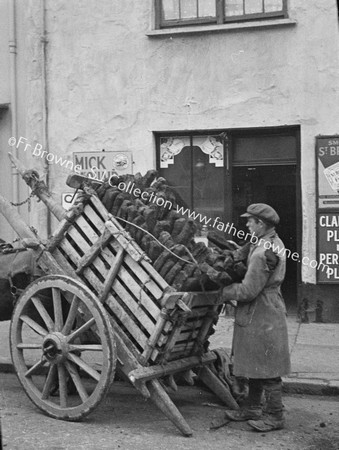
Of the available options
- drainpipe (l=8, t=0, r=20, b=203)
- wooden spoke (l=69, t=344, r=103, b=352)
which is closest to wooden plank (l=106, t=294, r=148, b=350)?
wooden spoke (l=69, t=344, r=103, b=352)

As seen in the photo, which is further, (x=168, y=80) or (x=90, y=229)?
(x=168, y=80)

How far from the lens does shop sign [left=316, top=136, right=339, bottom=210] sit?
962 centimetres

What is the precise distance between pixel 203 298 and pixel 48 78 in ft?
21.9

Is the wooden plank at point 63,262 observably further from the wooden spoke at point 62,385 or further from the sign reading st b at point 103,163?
the sign reading st b at point 103,163

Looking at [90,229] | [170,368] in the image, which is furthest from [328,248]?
[90,229]

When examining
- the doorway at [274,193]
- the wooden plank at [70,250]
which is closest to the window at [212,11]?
the doorway at [274,193]

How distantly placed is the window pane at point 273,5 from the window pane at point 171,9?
140 centimetres

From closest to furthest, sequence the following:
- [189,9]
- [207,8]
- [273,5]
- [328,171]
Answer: [328,171]
[273,5]
[207,8]
[189,9]

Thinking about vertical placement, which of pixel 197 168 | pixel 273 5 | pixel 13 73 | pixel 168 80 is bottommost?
pixel 197 168

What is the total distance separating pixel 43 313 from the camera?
5.56m

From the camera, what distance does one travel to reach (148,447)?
16.1 ft

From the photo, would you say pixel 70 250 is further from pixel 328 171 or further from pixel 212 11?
pixel 212 11

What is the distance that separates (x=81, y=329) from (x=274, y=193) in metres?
5.65

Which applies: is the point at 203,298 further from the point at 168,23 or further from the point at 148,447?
the point at 168,23
